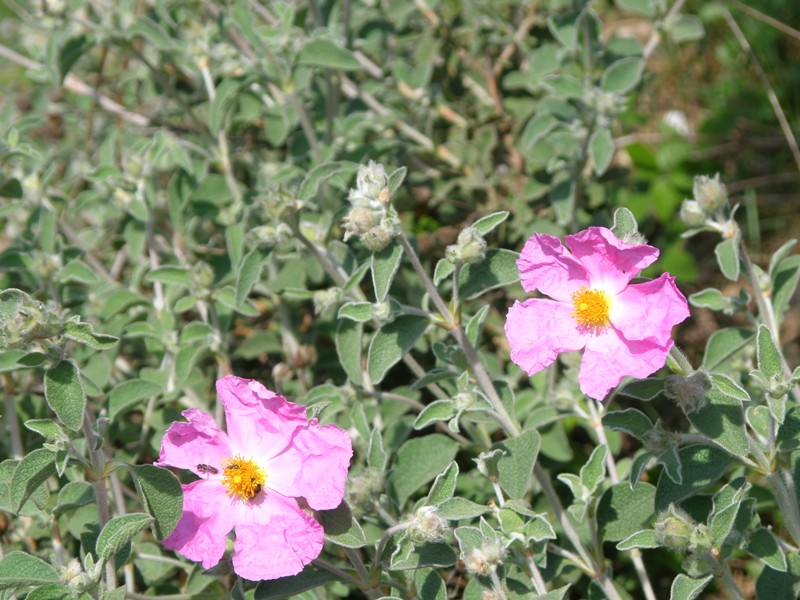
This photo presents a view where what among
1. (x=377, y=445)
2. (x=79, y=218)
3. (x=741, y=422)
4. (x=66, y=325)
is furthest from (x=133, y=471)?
(x=79, y=218)

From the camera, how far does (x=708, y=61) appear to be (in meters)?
5.21

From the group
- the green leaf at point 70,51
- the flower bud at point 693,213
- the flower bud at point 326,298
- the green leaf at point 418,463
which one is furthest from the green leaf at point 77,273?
the flower bud at point 693,213

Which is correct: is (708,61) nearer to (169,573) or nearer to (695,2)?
(695,2)

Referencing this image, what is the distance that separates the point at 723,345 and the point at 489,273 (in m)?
0.82

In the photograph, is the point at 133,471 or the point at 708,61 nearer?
the point at 133,471

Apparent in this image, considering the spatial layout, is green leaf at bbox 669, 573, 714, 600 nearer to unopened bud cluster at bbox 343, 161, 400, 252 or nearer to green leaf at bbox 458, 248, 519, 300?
green leaf at bbox 458, 248, 519, 300

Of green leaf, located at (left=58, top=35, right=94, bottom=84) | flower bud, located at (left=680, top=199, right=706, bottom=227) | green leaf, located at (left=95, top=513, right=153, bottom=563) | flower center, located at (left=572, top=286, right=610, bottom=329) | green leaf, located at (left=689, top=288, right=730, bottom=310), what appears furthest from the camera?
green leaf, located at (left=58, top=35, right=94, bottom=84)

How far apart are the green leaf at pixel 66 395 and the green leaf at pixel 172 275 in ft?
3.18

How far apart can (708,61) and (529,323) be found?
3535 millimetres

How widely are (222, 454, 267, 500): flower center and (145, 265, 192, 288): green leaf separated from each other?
3.33 feet

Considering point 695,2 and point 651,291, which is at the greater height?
point 651,291

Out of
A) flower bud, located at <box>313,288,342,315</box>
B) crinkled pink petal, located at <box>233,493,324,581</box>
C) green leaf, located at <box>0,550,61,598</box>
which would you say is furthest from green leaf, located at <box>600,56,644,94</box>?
green leaf, located at <box>0,550,61,598</box>

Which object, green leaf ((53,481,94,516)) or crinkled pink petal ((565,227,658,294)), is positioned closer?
crinkled pink petal ((565,227,658,294))

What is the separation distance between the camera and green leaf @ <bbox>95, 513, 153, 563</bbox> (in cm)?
209
